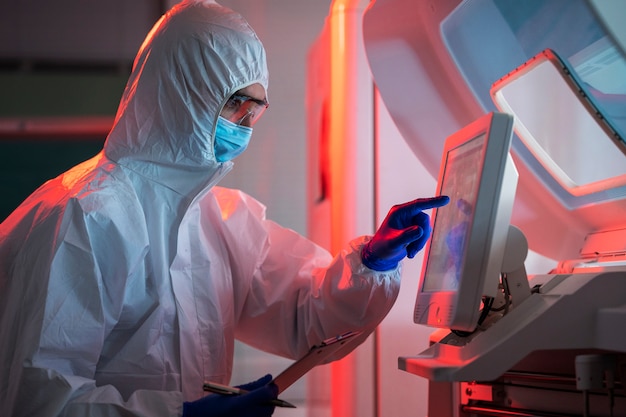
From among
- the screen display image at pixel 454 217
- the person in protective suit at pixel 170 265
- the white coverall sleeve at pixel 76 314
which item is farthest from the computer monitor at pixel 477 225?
the white coverall sleeve at pixel 76 314

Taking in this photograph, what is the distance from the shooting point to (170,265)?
59.2 inches

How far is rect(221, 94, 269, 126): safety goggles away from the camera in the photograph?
5.05 ft

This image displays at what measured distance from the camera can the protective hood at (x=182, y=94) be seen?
57.9 inches

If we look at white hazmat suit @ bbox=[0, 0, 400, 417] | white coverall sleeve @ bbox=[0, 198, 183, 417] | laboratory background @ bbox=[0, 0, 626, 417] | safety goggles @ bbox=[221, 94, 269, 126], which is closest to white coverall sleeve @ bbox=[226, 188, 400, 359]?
white hazmat suit @ bbox=[0, 0, 400, 417]

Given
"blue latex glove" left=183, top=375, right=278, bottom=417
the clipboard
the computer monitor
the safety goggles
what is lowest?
"blue latex glove" left=183, top=375, right=278, bottom=417

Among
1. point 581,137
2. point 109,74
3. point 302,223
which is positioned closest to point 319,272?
point 581,137

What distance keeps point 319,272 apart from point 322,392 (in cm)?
59

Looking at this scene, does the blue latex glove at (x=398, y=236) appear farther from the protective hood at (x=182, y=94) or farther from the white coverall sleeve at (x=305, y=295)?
the protective hood at (x=182, y=94)

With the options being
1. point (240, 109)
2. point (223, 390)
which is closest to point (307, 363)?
point (223, 390)

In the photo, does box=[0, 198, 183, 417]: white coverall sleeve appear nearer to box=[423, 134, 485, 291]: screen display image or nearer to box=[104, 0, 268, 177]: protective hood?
box=[104, 0, 268, 177]: protective hood

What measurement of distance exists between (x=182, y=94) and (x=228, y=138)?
0.42ft

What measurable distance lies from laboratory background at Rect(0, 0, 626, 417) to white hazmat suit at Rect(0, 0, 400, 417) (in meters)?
0.23

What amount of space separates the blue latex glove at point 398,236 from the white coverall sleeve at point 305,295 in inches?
1.2

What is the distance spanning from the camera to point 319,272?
1656mm
